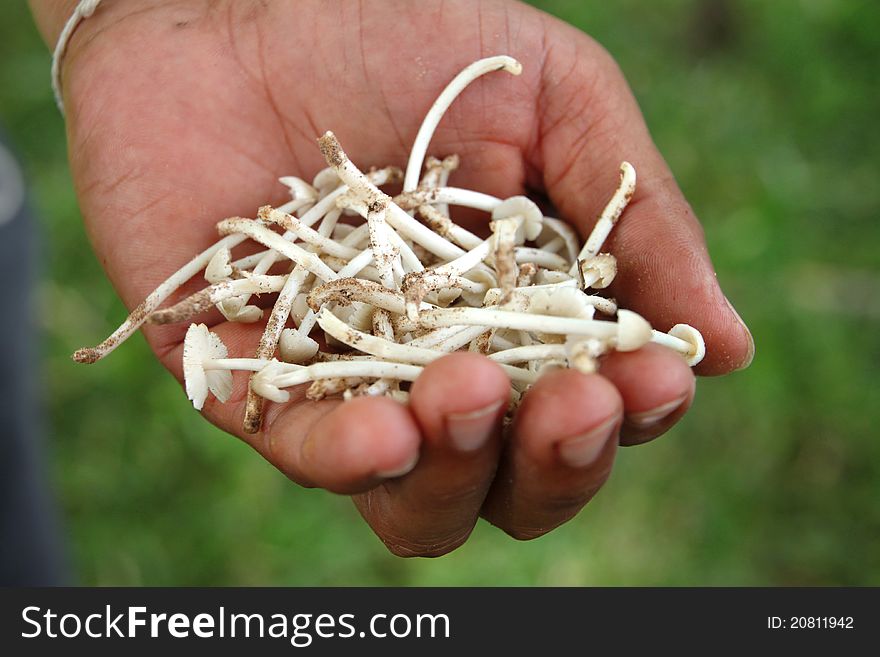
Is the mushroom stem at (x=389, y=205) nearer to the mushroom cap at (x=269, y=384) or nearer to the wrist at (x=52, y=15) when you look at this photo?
the mushroom cap at (x=269, y=384)

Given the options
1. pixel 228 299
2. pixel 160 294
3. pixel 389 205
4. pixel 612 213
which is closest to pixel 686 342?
pixel 612 213

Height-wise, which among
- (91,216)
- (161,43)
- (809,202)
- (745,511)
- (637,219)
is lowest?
(745,511)

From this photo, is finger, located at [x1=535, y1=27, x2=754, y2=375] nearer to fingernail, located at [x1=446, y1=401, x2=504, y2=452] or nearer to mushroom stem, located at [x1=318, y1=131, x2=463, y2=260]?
mushroom stem, located at [x1=318, y1=131, x2=463, y2=260]

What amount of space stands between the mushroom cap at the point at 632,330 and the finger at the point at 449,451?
0.19 m

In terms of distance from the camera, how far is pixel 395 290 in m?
1.49

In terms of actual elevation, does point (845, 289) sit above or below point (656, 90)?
below

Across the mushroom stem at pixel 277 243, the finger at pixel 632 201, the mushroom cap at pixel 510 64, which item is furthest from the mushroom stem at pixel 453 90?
the mushroom stem at pixel 277 243

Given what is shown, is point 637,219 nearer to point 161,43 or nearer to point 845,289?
point 161,43

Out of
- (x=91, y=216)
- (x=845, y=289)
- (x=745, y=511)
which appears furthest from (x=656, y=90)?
(x=91, y=216)

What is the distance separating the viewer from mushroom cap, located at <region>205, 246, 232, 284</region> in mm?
1543

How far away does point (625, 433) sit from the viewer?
4.30ft

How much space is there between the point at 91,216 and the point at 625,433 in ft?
3.85
